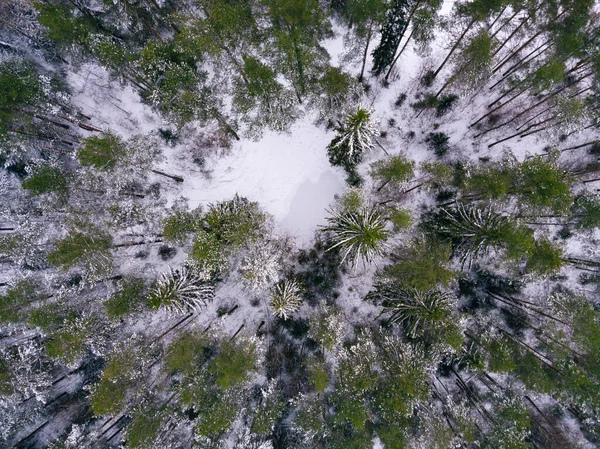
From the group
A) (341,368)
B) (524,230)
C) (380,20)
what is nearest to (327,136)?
(380,20)

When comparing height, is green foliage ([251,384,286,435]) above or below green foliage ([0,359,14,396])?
below

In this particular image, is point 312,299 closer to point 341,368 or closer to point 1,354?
point 341,368

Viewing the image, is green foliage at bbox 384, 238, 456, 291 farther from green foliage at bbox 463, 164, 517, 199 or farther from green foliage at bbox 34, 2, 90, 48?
green foliage at bbox 34, 2, 90, 48

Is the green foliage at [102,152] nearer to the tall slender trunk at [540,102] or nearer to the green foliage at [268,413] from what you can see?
the green foliage at [268,413]

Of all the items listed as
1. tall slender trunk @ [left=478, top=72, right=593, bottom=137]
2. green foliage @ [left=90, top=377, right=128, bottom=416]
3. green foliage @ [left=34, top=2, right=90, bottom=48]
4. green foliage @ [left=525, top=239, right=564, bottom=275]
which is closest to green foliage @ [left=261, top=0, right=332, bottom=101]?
green foliage @ [left=34, top=2, right=90, bottom=48]

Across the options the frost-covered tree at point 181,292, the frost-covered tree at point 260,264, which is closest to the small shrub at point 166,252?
the frost-covered tree at point 181,292

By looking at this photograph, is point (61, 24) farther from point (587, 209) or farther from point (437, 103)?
point (587, 209)
